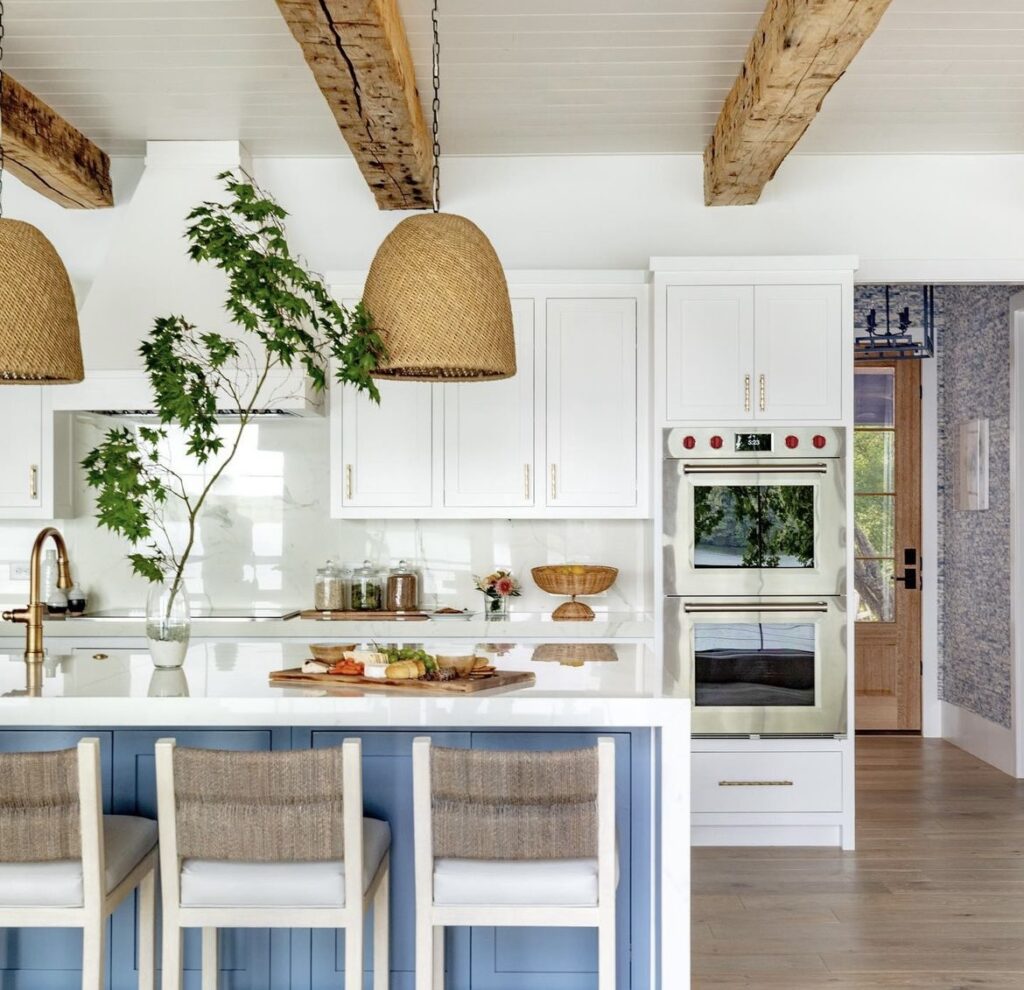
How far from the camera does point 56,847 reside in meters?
2.31

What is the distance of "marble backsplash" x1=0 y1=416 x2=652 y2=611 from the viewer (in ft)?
16.7

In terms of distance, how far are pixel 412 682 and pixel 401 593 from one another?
231cm

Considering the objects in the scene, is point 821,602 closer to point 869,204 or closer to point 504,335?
point 869,204

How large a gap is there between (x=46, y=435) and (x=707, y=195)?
2914mm

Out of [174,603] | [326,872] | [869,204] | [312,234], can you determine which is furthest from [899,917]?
[312,234]

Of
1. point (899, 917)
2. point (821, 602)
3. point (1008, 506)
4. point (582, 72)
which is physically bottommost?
point (899, 917)

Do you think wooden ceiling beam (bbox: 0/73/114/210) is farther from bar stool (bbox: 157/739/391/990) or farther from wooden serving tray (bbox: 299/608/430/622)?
bar stool (bbox: 157/739/391/990)

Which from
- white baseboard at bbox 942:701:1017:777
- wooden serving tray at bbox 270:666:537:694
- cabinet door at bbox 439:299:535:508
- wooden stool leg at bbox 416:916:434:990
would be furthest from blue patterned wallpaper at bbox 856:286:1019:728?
wooden stool leg at bbox 416:916:434:990

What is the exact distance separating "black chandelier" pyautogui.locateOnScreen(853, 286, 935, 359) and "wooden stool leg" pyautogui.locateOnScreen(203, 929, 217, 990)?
5089mm

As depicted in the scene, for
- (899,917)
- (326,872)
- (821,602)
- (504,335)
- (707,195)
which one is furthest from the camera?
(707,195)

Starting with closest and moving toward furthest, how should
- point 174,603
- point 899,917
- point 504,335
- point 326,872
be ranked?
point 326,872 < point 504,335 < point 174,603 < point 899,917

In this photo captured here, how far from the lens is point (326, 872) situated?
231 cm

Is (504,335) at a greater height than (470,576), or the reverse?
(504,335)

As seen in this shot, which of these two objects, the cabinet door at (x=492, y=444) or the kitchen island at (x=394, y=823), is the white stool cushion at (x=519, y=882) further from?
the cabinet door at (x=492, y=444)
